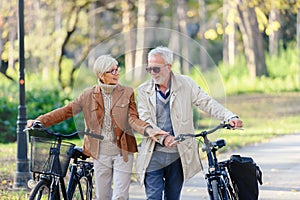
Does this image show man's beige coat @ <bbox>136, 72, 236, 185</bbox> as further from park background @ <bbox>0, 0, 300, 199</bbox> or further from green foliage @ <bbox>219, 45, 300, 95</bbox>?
green foliage @ <bbox>219, 45, 300, 95</bbox>

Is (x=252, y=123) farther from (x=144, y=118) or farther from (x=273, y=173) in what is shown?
(x=144, y=118)

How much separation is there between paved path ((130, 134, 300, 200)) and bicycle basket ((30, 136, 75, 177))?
3302 millimetres

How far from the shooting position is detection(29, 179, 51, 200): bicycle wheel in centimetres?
659

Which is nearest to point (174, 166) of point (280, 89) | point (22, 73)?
point (22, 73)

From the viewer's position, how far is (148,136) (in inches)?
274

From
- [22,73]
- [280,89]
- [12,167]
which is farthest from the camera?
[280,89]

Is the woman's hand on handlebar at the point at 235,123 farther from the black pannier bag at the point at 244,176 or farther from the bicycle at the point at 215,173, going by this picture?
the black pannier bag at the point at 244,176

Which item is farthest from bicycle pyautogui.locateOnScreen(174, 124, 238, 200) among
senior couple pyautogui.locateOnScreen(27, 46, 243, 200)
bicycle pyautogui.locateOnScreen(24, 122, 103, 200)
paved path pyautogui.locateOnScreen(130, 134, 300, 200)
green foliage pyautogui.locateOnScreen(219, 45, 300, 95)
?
green foliage pyautogui.locateOnScreen(219, 45, 300, 95)

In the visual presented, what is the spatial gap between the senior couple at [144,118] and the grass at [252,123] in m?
0.30

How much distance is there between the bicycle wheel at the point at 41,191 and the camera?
659 centimetres

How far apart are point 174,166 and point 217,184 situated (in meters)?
0.56

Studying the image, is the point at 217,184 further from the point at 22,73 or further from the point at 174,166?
the point at 22,73

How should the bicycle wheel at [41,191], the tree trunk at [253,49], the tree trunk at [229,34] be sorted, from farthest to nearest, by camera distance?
1. the tree trunk at [253,49]
2. the tree trunk at [229,34]
3. the bicycle wheel at [41,191]

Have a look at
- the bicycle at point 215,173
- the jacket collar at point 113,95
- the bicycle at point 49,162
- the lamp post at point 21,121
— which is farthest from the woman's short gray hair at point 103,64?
the lamp post at point 21,121
